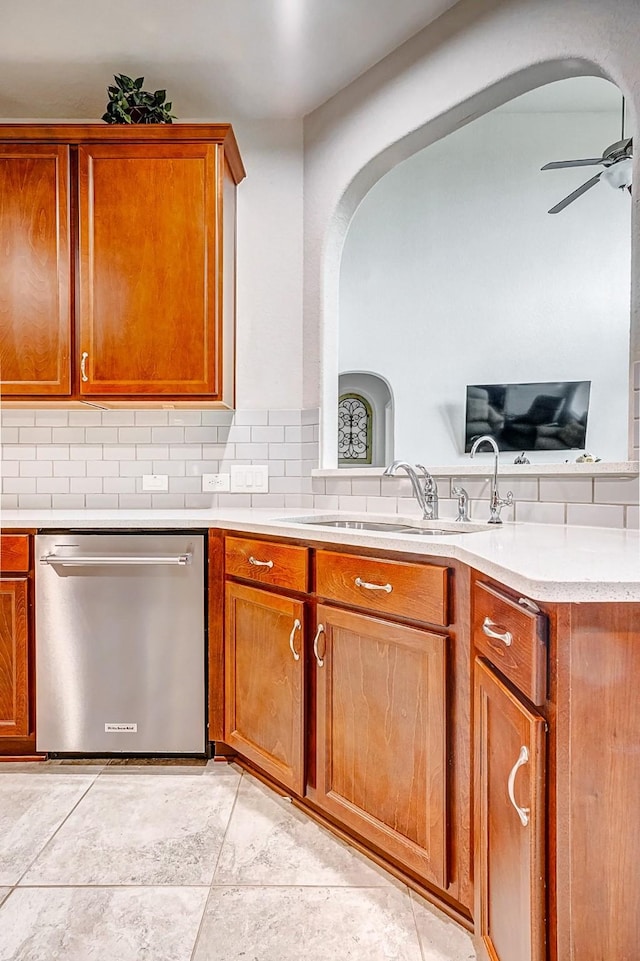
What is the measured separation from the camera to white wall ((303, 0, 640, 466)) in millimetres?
1699

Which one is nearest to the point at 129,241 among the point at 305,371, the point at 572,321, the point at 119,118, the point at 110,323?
the point at 110,323

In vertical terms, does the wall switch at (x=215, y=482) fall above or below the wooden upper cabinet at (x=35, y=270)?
below

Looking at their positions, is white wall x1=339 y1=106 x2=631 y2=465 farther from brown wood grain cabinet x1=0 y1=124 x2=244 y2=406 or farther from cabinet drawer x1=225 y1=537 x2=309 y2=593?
cabinet drawer x1=225 y1=537 x2=309 y2=593

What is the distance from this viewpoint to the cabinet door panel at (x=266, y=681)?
5.84 feet

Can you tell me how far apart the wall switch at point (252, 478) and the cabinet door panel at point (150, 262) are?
0.47 meters

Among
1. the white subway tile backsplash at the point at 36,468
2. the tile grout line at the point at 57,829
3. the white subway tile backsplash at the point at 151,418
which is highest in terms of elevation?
the white subway tile backsplash at the point at 151,418

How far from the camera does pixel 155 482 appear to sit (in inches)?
105

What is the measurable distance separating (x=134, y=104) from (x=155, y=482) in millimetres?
1520

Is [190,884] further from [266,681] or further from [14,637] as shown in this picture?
[14,637]

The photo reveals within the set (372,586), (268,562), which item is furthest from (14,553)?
(372,586)

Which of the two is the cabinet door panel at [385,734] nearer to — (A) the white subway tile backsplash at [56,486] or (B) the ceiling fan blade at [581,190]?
(A) the white subway tile backsplash at [56,486]

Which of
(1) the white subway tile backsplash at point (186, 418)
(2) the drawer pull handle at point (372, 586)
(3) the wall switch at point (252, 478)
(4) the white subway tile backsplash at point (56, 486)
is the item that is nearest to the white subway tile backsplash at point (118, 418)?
(1) the white subway tile backsplash at point (186, 418)

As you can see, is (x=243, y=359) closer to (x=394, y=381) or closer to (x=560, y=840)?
(x=560, y=840)

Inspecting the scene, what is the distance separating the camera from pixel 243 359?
269cm
